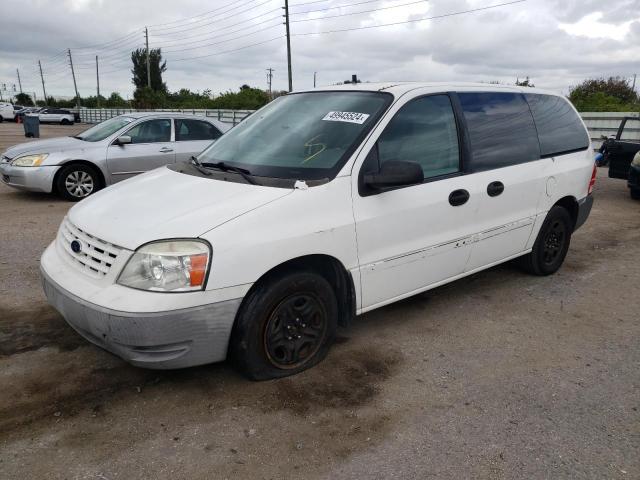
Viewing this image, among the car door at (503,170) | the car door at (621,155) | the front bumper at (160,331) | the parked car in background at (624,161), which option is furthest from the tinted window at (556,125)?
the car door at (621,155)

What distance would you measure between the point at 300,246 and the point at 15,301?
2693mm

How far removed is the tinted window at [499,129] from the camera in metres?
3.95

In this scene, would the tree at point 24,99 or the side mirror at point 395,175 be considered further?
the tree at point 24,99

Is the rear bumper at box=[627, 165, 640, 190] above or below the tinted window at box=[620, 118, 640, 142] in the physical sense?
below

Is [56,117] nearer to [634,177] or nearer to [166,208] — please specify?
[634,177]

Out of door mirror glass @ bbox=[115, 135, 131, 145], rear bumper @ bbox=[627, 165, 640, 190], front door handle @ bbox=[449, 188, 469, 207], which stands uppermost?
door mirror glass @ bbox=[115, 135, 131, 145]

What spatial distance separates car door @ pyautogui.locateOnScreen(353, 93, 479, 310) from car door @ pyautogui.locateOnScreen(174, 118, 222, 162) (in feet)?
19.0

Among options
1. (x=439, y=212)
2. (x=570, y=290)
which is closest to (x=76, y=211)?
(x=439, y=212)

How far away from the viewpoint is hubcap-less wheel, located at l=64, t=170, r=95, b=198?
837 centimetres

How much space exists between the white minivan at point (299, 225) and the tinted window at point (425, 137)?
12 mm

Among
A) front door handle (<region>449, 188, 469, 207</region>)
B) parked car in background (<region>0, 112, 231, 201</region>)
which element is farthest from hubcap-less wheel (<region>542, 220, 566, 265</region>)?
parked car in background (<region>0, 112, 231, 201</region>)

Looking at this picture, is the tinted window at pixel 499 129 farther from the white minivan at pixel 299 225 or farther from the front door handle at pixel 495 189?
the front door handle at pixel 495 189

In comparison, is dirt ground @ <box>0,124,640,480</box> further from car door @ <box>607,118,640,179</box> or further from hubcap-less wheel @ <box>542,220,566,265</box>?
car door @ <box>607,118,640,179</box>

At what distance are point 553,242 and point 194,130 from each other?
6.33m
